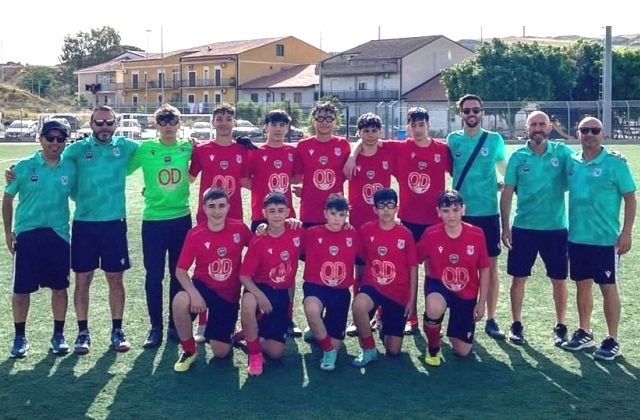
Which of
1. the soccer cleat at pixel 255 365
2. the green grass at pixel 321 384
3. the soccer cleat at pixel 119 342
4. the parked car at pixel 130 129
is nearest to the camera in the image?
the green grass at pixel 321 384

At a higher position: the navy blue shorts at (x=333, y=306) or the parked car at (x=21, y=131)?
the parked car at (x=21, y=131)

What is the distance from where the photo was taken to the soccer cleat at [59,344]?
6.45m

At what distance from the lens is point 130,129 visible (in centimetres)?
3966

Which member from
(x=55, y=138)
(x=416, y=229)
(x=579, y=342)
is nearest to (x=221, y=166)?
(x=55, y=138)

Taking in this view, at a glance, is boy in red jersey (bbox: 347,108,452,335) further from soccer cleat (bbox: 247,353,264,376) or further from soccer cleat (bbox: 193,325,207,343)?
soccer cleat (bbox: 193,325,207,343)

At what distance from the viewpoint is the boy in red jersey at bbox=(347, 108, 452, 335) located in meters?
6.95

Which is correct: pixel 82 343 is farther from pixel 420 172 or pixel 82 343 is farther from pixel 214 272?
pixel 420 172

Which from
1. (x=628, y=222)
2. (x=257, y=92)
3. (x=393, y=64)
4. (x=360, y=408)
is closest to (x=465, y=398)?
(x=360, y=408)

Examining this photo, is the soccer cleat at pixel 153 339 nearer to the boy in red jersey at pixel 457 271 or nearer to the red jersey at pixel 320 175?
the red jersey at pixel 320 175

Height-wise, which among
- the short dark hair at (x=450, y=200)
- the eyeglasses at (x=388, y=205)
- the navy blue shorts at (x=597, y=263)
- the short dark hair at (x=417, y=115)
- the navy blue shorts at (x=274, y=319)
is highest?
the short dark hair at (x=417, y=115)

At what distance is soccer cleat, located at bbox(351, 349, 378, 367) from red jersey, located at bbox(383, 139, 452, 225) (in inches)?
51.2

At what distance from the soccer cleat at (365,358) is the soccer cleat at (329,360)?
0.54ft

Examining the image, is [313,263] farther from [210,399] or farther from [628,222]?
[628,222]

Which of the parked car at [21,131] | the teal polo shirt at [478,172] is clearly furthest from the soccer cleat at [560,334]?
the parked car at [21,131]
